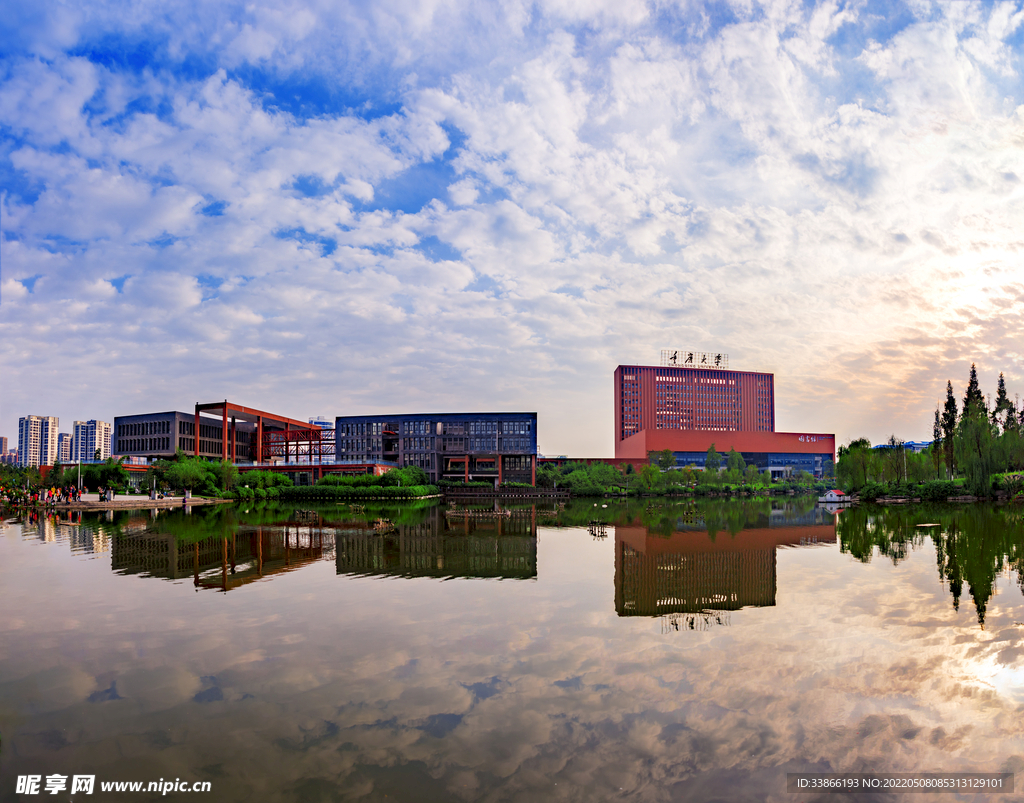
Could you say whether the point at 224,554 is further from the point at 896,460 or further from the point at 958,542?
the point at 896,460

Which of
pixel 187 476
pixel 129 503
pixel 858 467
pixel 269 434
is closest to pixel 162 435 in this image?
pixel 269 434

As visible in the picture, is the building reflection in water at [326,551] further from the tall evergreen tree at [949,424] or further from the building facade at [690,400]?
the building facade at [690,400]

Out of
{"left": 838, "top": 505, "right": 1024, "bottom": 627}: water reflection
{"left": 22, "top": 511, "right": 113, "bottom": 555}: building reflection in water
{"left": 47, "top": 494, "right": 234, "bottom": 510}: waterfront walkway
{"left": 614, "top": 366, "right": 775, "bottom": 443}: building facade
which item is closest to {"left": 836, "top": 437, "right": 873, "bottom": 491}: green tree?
{"left": 838, "top": 505, "right": 1024, "bottom": 627}: water reflection

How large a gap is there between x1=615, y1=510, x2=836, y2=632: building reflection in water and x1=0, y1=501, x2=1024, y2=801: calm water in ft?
0.50

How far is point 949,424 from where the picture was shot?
79.9 meters

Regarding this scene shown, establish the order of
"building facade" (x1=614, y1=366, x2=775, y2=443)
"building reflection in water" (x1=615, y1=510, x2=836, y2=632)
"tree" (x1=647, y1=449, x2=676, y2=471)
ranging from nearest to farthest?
"building reflection in water" (x1=615, y1=510, x2=836, y2=632), "tree" (x1=647, y1=449, x2=676, y2=471), "building facade" (x1=614, y1=366, x2=775, y2=443)

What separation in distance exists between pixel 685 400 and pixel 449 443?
302 ft

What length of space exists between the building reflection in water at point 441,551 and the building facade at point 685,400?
13793cm

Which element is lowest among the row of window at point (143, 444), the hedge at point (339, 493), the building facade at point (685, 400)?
the hedge at point (339, 493)

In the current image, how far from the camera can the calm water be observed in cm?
706

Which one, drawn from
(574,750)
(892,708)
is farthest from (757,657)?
(574,750)

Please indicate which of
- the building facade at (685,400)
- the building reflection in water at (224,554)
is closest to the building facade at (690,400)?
the building facade at (685,400)

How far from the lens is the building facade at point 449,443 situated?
104312 mm

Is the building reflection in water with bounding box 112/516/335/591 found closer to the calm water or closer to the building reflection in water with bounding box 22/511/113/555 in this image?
the calm water
